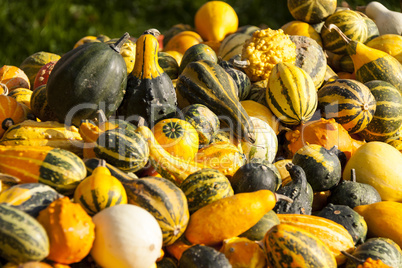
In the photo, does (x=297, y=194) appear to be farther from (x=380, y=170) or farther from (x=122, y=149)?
(x=122, y=149)

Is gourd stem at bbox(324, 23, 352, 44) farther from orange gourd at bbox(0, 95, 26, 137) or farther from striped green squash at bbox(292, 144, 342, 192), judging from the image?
orange gourd at bbox(0, 95, 26, 137)

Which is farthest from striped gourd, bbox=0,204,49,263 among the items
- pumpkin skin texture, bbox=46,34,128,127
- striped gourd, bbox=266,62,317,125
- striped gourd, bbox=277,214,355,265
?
striped gourd, bbox=266,62,317,125

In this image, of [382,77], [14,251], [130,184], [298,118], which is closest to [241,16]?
[382,77]

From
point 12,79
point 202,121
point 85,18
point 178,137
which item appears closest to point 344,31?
point 202,121

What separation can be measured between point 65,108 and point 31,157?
2.09 feet

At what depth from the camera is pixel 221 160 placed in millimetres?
2799

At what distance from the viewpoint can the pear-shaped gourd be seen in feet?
12.9

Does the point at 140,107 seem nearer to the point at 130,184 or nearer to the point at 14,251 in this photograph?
the point at 130,184

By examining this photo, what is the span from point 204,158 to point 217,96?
58 centimetres

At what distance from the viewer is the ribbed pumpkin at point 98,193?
200 centimetres

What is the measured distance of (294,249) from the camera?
206 cm

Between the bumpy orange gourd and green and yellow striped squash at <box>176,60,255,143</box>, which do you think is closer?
the bumpy orange gourd

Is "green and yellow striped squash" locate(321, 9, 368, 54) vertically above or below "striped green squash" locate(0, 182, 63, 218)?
below

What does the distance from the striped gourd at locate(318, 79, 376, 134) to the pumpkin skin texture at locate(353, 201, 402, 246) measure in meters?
0.94
